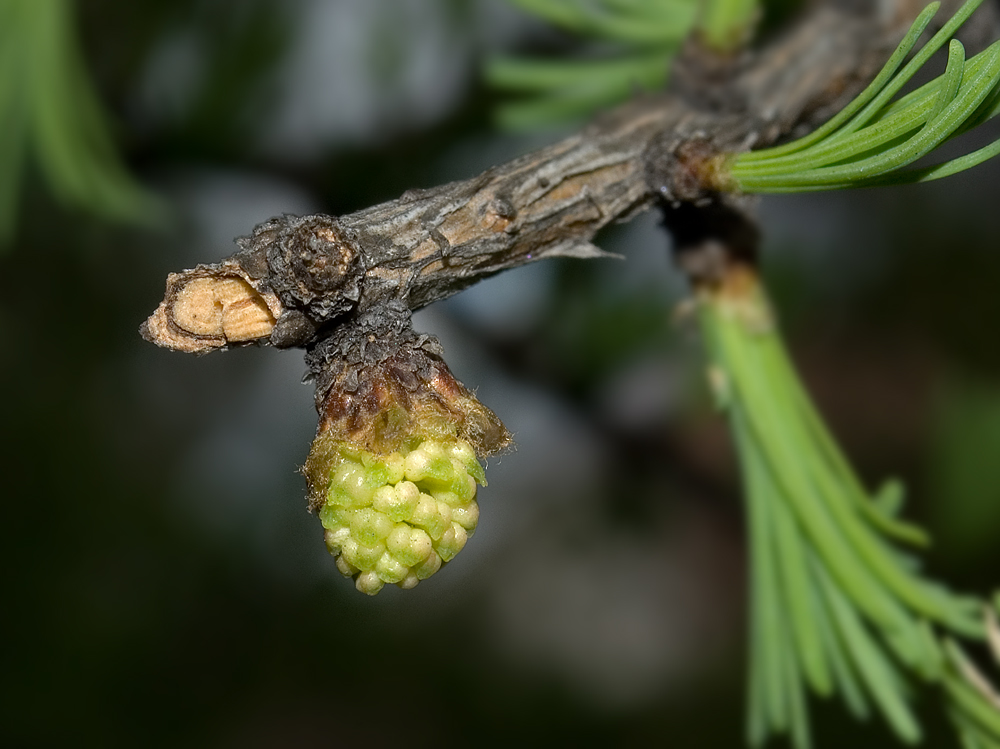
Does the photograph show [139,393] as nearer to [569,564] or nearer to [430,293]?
[569,564]

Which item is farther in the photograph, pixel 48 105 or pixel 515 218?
pixel 48 105

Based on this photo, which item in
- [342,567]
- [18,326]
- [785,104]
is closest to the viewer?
[342,567]

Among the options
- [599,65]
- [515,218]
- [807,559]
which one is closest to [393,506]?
[515,218]

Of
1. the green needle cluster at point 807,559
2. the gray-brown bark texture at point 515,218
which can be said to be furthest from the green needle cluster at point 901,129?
the green needle cluster at point 807,559

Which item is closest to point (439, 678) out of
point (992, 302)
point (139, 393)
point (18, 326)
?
point (139, 393)

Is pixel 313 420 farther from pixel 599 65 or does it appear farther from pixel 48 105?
pixel 599 65

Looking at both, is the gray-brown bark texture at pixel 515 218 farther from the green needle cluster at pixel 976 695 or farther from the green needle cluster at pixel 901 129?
the green needle cluster at pixel 976 695

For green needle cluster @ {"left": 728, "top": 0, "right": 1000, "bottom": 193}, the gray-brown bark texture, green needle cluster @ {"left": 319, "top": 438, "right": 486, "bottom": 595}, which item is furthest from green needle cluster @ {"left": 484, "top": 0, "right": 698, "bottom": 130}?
green needle cluster @ {"left": 319, "top": 438, "right": 486, "bottom": 595}
